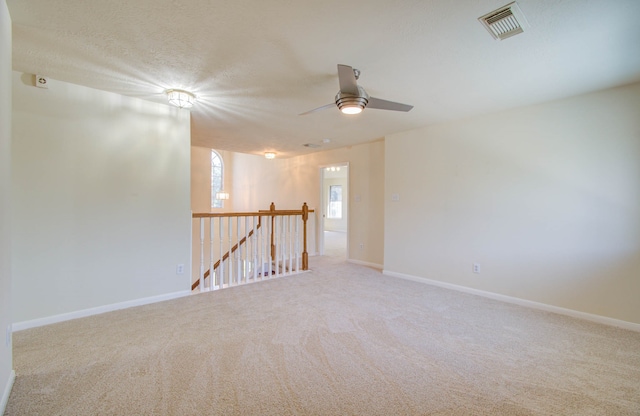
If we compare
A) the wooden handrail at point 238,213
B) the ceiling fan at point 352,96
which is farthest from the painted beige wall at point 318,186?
the ceiling fan at point 352,96

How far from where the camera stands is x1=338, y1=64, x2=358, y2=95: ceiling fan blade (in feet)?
6.09

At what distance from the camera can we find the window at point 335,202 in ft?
37.9

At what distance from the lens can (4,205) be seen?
5.17 feet

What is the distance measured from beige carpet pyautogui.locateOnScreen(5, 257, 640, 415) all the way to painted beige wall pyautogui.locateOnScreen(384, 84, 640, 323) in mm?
387

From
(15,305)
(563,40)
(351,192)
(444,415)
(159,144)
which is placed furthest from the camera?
(351,192)

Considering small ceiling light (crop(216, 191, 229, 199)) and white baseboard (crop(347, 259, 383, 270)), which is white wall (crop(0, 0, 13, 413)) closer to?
white baseboard (crop(347, 259, 383, 270))

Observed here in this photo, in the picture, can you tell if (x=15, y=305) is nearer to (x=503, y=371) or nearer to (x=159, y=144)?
(x=159, y=144)

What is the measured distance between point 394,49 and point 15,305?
3811mm

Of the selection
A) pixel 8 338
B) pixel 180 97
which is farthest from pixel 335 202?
pixel 8 338

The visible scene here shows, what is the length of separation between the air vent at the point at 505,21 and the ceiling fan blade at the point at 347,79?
822mm

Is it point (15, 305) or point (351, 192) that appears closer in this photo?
point (15, 305)

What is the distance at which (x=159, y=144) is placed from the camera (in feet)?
10.5

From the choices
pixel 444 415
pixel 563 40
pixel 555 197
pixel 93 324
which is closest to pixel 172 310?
pixel 93 324

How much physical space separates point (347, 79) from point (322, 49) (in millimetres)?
290
